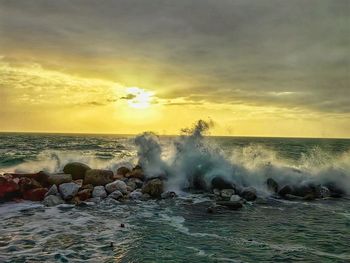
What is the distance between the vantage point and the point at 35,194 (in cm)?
1841

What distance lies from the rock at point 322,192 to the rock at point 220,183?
212 inches

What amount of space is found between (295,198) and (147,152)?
36.9ft

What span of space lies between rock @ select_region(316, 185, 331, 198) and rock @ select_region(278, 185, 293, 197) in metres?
1.71

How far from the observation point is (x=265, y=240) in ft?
39.5

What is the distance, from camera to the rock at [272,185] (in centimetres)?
2233

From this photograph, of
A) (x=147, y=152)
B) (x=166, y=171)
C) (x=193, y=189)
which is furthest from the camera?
(x=147, y=152)

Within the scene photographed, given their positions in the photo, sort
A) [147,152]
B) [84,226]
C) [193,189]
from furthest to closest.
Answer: [147,152] < [193,189] < [84,226]

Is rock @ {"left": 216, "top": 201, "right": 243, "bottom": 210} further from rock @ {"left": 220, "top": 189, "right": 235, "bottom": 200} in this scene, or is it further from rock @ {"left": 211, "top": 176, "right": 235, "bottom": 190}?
rock @ {"left": 211, "top": 176, "right": 235, "bottom": 190}

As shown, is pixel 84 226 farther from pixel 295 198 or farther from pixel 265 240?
pixel 295 198

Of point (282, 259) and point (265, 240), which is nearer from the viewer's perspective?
point (282, 259)

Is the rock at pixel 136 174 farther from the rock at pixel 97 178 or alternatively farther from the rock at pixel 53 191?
the rock at pixel 53 191

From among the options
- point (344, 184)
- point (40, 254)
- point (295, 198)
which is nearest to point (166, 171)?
point (295, 198)

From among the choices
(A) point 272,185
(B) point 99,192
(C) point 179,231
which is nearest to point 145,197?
(B) point 99,192

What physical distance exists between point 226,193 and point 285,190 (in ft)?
12.8
